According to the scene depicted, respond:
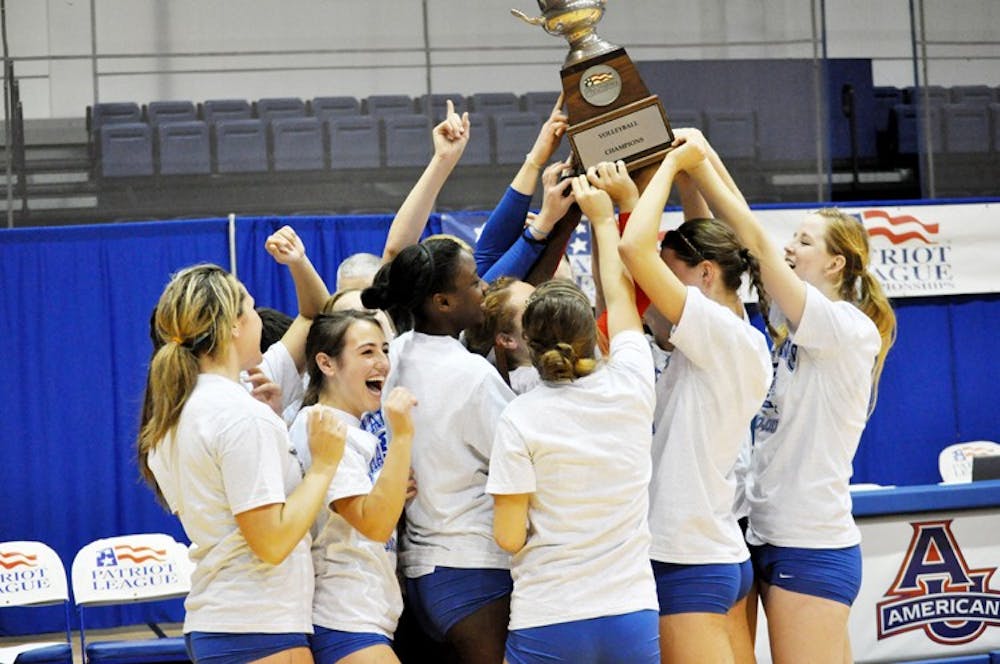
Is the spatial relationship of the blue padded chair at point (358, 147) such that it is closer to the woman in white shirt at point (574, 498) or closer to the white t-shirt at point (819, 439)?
the white t-shirt at point (819, 439)

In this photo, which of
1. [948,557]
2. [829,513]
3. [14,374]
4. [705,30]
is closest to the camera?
[829,513]

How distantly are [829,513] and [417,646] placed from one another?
1.16 metres

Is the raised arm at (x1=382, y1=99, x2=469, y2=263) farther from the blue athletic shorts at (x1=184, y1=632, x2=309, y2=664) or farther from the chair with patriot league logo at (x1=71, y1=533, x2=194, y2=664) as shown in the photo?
the chair with patriot league logo at (x1=71, y1=533, x2=194, y2=664)

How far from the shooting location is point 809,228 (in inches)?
139

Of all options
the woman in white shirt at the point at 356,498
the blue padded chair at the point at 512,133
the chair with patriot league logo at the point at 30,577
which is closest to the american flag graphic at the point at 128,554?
the chair with patriot league logo at the point at 30,577

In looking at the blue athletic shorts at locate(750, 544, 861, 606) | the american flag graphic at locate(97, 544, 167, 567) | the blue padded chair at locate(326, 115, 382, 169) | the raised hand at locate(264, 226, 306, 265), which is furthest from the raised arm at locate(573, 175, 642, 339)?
the blue padded chair at locate(326, 115, 382, 169)

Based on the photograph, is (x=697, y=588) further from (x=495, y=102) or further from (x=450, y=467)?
(x=495, y=102)

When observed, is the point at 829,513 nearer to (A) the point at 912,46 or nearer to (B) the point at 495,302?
(B) the point at 495,302

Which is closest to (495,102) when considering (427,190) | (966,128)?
(966,128)

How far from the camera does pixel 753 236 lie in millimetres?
3191

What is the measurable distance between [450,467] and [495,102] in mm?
7368

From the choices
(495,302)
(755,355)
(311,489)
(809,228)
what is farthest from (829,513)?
(311,489)

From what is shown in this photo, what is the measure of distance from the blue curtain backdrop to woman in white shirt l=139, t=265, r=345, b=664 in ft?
20.9

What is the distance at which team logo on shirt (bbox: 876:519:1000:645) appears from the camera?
4.87 metres
